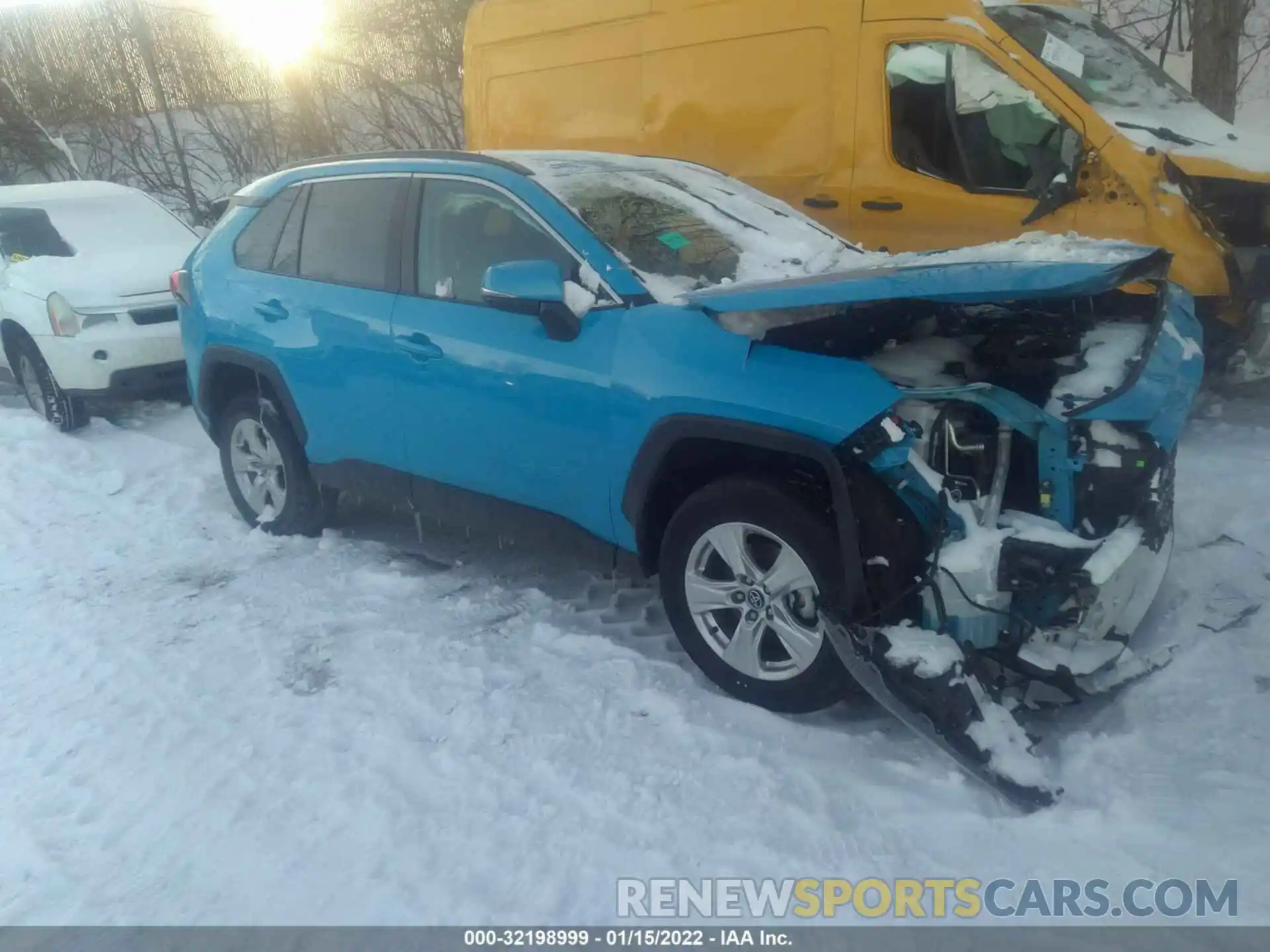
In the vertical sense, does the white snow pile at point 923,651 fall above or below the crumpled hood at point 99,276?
below

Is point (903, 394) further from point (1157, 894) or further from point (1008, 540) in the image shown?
point (1157, 894)

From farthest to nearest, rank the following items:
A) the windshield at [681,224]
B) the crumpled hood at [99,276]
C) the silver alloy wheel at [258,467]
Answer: the crumpled hood at [99,276], the silver alloy wheel at [258,467], the windshield at [681,224]

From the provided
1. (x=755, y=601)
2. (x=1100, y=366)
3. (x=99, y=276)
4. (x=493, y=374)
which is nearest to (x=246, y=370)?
(x=493, y=374)

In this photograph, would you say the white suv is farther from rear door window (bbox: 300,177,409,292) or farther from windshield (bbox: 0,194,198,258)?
rear door window (bbox: 300,177,409,292)

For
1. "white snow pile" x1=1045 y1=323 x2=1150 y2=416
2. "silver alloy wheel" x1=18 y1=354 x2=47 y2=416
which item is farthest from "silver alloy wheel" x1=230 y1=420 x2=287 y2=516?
"white snow pile" x1=1045 y1=323 x2=1150 y2=416

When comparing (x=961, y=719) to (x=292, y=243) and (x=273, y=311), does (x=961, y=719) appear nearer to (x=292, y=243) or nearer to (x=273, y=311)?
(x=273, y=311)

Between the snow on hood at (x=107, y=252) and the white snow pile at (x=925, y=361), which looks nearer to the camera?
the white snow pile at (x=925, y=361)

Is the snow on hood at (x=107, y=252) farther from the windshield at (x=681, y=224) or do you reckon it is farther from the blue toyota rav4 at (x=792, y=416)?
the windshield at (x=681, y=224)

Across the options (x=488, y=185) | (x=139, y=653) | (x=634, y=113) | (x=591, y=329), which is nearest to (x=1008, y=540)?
(x=591, y=329)

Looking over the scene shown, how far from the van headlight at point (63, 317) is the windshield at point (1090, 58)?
20.3 ft

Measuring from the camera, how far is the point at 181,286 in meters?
5.20

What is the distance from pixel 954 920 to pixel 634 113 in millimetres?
5577

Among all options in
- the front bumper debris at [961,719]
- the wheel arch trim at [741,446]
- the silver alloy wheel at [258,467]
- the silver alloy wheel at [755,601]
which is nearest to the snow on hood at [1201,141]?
the wheel arch trim at [741,446]

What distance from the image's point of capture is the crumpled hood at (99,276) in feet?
23.2
